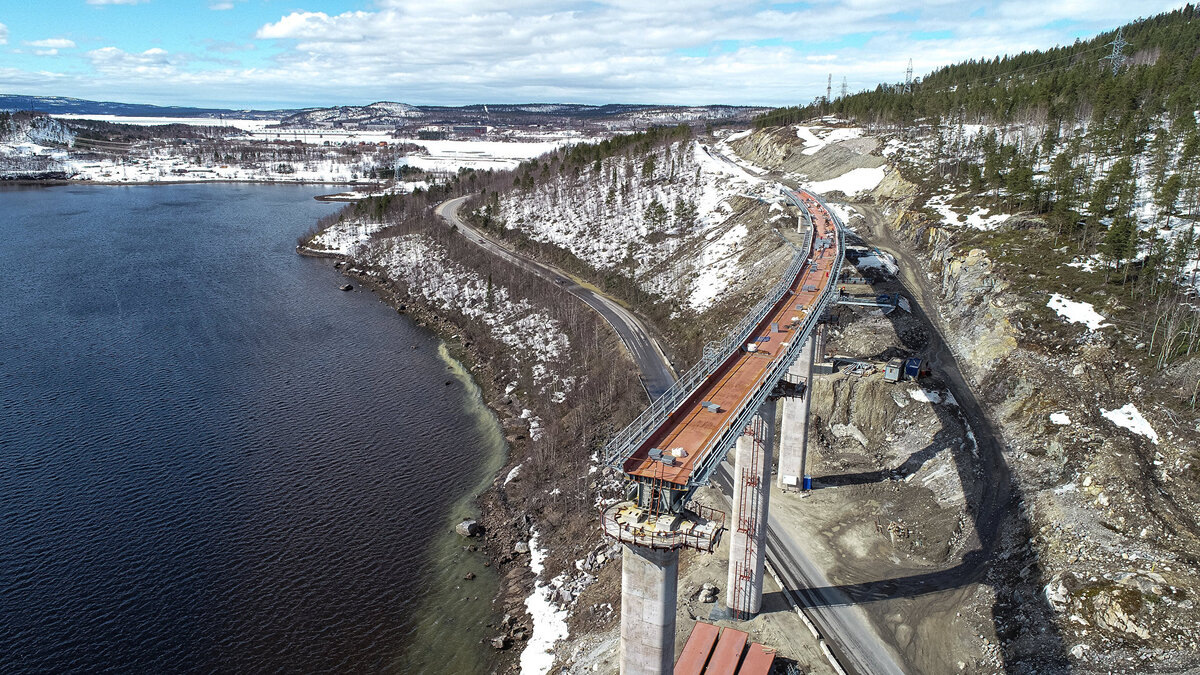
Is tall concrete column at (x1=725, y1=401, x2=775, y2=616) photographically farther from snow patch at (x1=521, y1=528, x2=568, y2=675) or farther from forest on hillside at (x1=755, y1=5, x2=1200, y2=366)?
forest on hillside at (x1=755, y1=5, x2=1200, y2=366)

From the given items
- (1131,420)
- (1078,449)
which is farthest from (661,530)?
(1131,420)

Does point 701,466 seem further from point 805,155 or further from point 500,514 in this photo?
point 805,155

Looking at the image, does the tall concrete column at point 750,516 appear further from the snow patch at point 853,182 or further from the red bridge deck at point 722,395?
the snow patch at point 853,182

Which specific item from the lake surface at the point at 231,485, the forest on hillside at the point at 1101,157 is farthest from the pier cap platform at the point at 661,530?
the forest on hillside at the point at 1101,157

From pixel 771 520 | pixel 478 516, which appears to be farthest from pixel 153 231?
pixel 771 520

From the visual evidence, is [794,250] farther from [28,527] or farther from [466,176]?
[466,176]

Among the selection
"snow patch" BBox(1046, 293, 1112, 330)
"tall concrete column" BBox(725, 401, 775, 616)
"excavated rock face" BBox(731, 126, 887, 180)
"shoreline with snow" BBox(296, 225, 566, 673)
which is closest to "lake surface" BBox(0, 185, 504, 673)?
"shoreline with snow" BBox(296, 225, 566, 673)
